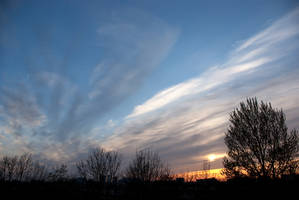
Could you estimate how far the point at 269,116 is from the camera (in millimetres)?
20422

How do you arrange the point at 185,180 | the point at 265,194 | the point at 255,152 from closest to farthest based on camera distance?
1. the point at 265,194
2. the point at 185,180
3. the point at 255,152

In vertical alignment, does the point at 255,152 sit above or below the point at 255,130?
below

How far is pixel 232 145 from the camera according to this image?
2184 cm

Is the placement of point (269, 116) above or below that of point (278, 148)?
above

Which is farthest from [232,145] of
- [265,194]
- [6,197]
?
[6,197]

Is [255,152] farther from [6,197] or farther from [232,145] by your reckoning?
[6,197]

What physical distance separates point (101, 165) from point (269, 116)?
25.7 metres

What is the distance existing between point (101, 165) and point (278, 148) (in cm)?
2516

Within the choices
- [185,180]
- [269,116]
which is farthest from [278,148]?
[185,180]

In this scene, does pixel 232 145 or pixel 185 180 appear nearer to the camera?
pixel 185 180

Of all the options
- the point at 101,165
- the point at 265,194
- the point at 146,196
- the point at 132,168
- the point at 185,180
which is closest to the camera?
the point at 265,194

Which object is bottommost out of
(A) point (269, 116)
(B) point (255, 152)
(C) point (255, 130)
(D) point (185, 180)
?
(D) point (185, 180)

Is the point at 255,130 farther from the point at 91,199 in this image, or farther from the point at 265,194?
the point at 91,199

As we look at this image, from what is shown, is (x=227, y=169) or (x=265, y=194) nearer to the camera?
(x=265, y=194)
